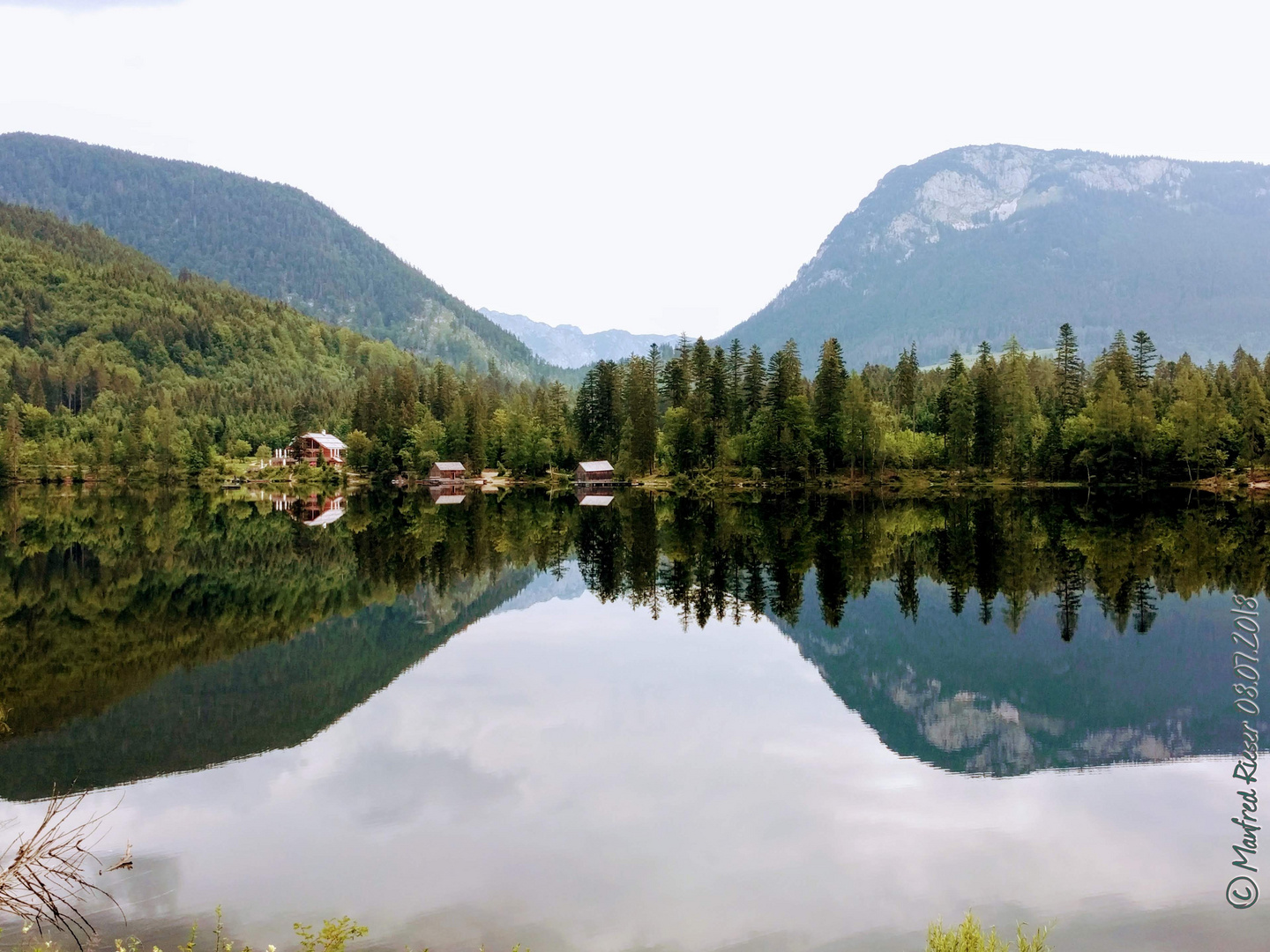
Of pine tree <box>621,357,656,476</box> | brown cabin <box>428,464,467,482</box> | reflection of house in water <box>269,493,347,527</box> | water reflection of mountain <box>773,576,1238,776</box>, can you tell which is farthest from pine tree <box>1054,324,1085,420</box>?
reflection of house in water <box>269,493,347,527</box>

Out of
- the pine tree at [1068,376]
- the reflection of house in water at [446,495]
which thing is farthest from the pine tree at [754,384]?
the reflection of house in water at [446,495]

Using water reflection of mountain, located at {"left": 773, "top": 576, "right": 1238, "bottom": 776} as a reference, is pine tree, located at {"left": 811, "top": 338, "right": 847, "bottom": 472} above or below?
above

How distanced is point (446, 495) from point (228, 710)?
315 ft

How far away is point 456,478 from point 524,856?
125 meters

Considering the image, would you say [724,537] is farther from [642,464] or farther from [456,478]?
[456,478]

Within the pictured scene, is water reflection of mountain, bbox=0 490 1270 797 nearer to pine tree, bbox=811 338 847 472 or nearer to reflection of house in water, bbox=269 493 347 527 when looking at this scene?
reflection of house in water, bbox=269 493 347 527

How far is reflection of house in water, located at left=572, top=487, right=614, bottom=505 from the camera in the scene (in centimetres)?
9685

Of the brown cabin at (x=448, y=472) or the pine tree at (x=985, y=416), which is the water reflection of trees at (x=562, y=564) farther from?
the brown cabin at (x=448, y=472)

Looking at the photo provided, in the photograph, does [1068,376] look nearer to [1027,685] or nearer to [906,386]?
[906,386]

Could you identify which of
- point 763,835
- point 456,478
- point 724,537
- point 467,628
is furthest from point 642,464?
point 763,835

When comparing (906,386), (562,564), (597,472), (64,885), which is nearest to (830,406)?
(906,386)

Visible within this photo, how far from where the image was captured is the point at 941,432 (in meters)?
113

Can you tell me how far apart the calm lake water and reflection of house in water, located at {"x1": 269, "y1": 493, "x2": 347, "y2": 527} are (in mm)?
33854

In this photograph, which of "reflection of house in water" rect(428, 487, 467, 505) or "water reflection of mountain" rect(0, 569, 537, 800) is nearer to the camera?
"water reflection of mountain" rect(0, 569, 537, 800)
